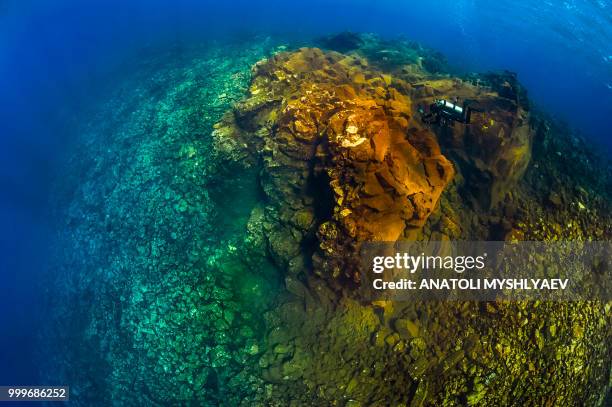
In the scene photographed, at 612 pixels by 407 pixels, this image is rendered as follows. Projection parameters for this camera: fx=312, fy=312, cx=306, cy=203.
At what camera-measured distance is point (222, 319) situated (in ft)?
32.3

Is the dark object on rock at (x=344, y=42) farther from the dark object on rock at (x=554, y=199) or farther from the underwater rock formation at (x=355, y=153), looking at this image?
the dark object on rock at (x=554, y=199)

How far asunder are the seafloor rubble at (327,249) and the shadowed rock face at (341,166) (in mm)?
54

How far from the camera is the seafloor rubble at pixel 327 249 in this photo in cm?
805

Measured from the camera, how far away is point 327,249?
26.5 feet

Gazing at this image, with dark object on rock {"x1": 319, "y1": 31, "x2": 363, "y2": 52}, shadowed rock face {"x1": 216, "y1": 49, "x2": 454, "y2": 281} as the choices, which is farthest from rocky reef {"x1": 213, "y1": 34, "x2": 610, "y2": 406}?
dark object on rock {"x1": 319, "y1": 31, "x2": 363, "y2": 52}

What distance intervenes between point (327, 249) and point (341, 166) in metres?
2.18

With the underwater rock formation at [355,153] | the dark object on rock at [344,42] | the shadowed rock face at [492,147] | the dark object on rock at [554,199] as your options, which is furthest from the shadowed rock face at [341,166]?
the dark object on rock at [344,42]

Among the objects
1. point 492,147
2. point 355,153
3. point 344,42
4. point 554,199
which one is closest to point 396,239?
point 355,153

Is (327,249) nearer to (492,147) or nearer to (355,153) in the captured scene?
(355,153)

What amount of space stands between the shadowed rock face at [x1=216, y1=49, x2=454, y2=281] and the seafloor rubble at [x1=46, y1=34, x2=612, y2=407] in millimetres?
54

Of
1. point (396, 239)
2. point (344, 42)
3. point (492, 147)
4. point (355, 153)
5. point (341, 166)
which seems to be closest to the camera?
point (355, 153)

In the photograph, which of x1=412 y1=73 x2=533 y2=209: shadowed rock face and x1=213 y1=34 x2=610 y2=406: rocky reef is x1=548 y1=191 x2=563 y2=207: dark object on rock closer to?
x1=213 y1=34 x2=610 y2=406: rocky reef

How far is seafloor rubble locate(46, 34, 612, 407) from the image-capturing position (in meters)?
8.05

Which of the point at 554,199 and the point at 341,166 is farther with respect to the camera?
the point at 554,199
